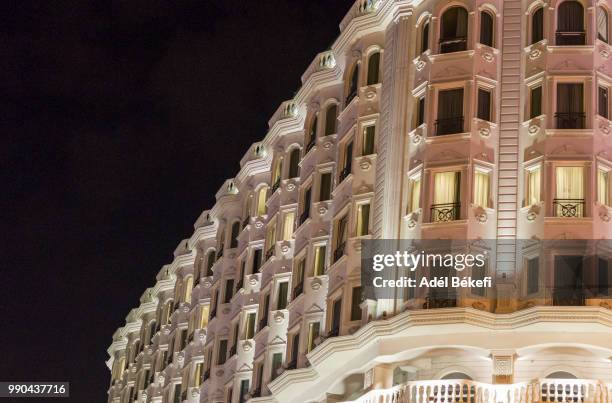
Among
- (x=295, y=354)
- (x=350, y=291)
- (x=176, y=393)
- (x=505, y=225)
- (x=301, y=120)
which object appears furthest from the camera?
(x=176, y=393)

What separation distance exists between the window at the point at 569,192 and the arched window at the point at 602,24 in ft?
16.8

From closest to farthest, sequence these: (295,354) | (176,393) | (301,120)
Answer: (295,354) → (301,120) → (176,393)

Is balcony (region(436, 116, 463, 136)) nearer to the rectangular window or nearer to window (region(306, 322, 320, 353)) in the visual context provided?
window (region(306, 322, 320, 353))

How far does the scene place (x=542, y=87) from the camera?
42.3 m

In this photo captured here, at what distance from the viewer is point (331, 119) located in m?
51.7

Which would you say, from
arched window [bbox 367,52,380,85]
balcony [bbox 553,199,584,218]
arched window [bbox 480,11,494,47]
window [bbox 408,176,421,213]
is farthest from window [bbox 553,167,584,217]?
arched window [bbox 367,52,380,85]

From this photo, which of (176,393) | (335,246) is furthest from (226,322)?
(335,246)

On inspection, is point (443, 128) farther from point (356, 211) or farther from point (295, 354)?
point (295, 354)

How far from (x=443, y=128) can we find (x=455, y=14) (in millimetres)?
4325

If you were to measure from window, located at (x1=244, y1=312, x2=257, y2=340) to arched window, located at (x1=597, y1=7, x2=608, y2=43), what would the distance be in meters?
20.2

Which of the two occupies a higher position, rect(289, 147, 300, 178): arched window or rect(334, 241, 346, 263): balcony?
rect(289, 147, 300, 178): arched window

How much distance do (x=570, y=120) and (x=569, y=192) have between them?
8.06ft

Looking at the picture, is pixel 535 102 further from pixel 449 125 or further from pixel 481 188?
pixel 481 188

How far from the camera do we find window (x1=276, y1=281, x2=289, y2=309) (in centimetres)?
5206
